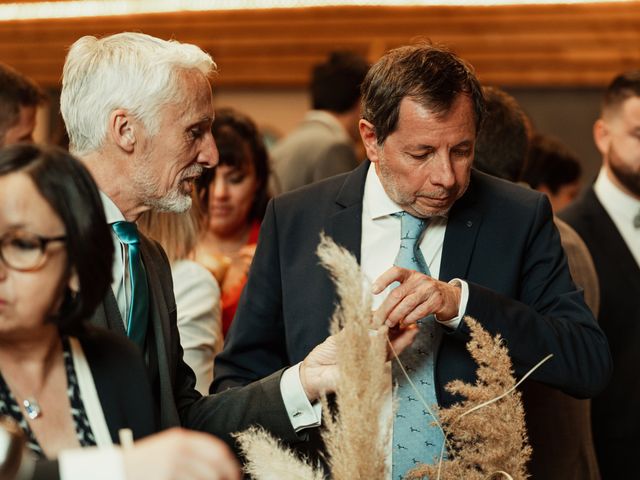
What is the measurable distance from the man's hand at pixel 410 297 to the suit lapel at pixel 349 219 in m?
0.38

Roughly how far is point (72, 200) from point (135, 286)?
69 centimetres

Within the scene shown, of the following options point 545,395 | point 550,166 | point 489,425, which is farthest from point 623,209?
point 489,425

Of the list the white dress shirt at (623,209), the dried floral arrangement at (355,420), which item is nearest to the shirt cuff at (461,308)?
the dried floral arrangement at (355,420)

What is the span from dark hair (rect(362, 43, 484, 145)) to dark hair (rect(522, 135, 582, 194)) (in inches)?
94.4

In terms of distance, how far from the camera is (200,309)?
3.06m

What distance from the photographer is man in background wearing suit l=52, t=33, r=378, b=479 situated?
225 centimetres

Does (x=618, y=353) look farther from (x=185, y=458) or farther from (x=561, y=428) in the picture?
(x=185, y=458)

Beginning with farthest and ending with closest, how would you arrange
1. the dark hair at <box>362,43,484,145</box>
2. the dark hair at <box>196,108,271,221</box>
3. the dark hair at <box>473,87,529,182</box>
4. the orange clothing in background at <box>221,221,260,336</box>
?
the dark hair at <box>196,108,271,221</box> < the orange clothing in background at <box>221,221,260,336</box> < the dark hair at <box>473,87,529,182</box> < the dark hair at <box>362,43,484,145</box>

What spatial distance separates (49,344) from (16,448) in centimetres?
34

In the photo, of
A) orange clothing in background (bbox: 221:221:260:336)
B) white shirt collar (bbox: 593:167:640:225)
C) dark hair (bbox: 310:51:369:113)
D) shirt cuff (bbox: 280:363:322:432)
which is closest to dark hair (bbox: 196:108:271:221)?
orange clothing in background (bbox: 221:221:260:336)

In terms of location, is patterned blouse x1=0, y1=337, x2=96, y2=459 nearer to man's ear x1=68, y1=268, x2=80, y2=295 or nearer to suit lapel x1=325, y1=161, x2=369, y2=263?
man's ear x1=68, y1=268, x2=80, y2=295

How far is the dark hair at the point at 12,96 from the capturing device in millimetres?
3281

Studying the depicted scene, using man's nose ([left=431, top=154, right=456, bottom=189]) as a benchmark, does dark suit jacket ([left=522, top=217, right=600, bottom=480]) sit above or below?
below

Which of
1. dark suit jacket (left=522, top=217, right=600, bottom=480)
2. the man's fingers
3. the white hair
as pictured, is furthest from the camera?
dark suit jacket (left=522, top=217, right=600, bottom=480)
